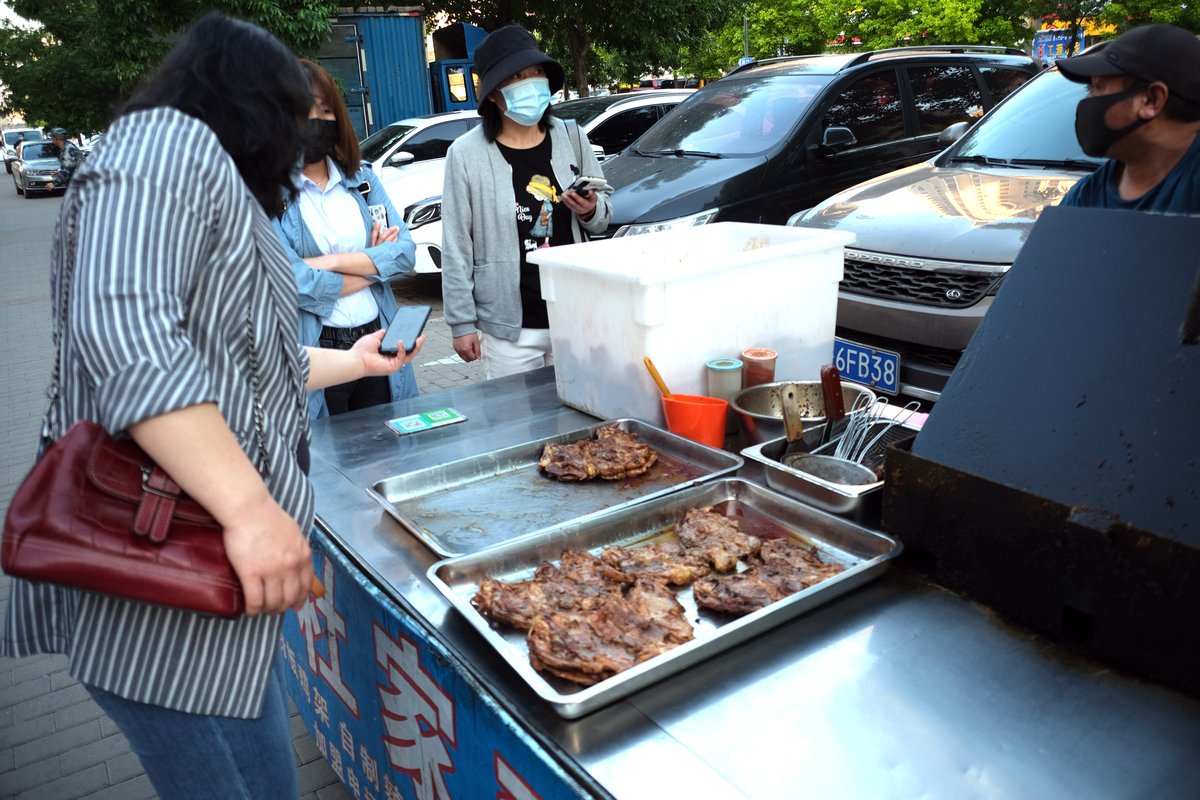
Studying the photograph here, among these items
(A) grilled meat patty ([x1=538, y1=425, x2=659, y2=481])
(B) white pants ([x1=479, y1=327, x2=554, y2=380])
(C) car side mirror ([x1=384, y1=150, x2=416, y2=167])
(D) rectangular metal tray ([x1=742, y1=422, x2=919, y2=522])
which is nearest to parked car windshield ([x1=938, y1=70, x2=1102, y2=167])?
(B) white pants ([x1=479, y1=327, x2=554, y2=380])

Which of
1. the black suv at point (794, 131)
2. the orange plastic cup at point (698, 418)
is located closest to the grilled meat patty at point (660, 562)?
the orange plastic cup at point (698, 418)

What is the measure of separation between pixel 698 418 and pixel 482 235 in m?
1.32

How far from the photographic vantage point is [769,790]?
3.69 feet

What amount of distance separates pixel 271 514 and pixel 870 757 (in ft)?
2.89

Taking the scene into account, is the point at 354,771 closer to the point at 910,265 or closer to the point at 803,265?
the point at 803,265

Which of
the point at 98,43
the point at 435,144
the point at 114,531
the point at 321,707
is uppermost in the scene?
the point at 98,43

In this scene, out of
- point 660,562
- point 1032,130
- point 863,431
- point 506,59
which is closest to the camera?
point 660,562

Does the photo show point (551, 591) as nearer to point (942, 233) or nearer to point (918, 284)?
point (918, 284)

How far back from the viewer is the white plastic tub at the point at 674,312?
2.22m

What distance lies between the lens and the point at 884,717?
1244mm

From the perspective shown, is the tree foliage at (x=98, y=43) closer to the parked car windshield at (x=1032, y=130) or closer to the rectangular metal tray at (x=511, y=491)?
the rectangular metal tray at (x=511, y=491)

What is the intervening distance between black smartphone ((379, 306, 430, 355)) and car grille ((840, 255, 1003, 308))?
2.45m

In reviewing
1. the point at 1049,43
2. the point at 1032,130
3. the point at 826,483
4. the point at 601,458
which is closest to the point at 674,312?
the point at 601,458

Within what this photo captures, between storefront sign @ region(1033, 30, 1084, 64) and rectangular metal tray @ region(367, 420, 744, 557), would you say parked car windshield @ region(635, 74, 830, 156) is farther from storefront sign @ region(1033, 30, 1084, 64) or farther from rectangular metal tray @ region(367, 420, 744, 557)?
storefront sign @ region(1033, 30, 1084, 64)
